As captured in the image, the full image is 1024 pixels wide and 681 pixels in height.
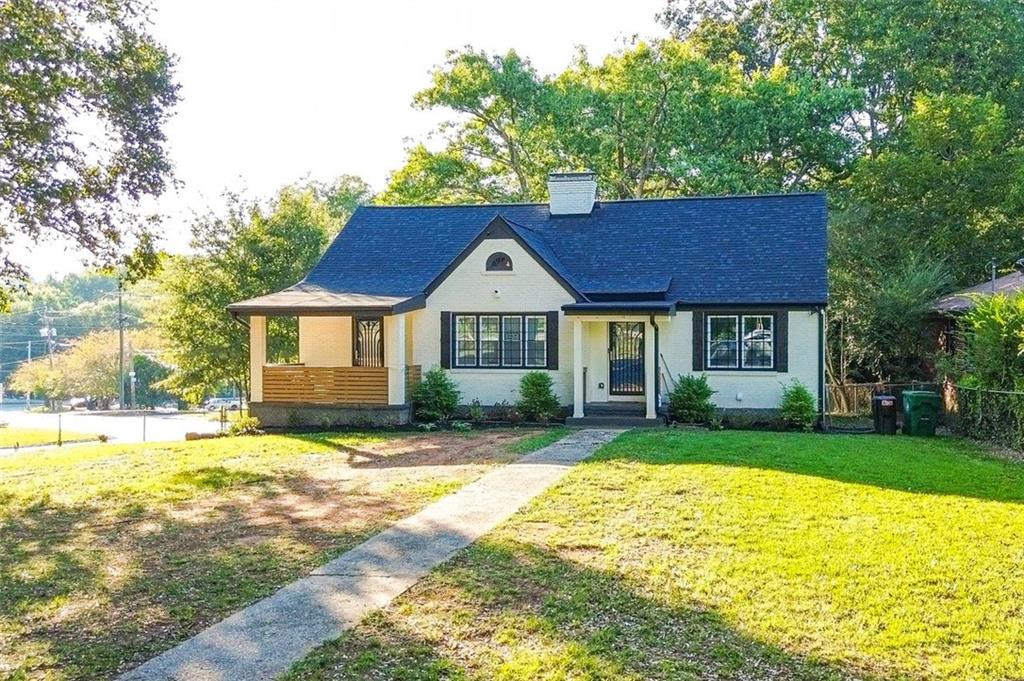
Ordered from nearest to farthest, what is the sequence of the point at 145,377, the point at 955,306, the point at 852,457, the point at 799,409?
the point at 852,457 → the point at 799,409 → the point at 955,306 → the point at 145,377

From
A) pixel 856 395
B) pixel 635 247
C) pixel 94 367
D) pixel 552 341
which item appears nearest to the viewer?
pixel 552 341

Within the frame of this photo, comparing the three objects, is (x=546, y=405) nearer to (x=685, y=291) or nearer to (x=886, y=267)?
(x=685, y=291)

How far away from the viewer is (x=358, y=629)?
538 centimetres

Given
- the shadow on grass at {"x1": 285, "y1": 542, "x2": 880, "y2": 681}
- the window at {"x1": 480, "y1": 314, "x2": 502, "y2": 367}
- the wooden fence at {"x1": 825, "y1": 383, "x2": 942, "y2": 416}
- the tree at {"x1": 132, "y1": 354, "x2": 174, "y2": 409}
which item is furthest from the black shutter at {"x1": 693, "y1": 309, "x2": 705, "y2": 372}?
the tree at {"x1": 132, "y1": 354, "x2": 174, "y2": 409}

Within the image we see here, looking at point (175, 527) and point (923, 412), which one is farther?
point (923, 412)

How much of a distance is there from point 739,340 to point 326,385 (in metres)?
9.12

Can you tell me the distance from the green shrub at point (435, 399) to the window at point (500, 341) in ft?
2.60

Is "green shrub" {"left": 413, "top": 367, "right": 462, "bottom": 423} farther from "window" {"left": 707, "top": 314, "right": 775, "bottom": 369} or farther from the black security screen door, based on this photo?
"window" {"left": 707, "top": 314, "right": 775, "bottom": 369}

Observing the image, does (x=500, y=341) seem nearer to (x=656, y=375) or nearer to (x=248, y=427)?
(x=656, y=375)

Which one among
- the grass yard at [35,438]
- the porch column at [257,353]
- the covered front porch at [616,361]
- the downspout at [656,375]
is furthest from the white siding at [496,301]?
the grass yard at [35,438]

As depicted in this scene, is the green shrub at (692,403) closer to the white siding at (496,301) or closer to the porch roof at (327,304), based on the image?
the white siding at (496,301)

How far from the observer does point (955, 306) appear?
19.1m

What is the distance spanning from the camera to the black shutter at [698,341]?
18.1 metres

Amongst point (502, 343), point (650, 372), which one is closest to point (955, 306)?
point (650, 372)
